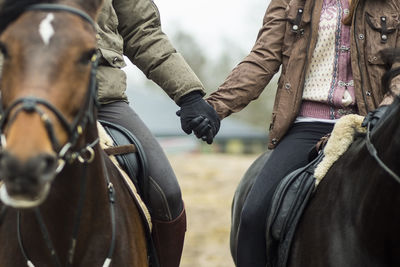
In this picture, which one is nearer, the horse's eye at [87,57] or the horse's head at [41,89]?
the horse's head at [41,89]

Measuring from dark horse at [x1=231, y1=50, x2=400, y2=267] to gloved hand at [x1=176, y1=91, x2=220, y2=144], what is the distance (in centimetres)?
79

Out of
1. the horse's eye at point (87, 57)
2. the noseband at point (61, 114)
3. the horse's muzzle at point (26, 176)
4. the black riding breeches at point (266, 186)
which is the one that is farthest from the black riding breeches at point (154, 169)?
the horse's muzzle at point (26, 176)

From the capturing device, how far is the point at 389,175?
3172 millimetres

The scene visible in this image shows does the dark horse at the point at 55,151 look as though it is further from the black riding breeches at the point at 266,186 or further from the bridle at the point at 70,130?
the black riding breeches at the point at 266,186

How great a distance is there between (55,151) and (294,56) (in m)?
2.22

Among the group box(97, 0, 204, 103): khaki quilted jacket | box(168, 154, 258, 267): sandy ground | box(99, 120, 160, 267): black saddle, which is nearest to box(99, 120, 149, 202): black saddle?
box(99, 120, 160, 267): black saddle

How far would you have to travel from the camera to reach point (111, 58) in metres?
3.80

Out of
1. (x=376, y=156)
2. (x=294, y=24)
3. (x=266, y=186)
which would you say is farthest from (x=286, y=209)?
(x=294, y=24)

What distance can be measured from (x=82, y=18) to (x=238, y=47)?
55.6 metres

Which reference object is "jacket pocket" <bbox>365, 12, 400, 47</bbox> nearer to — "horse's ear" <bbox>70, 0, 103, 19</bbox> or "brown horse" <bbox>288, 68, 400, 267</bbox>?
"brown horse" <bbox>288, 68, 400, 267</bbox>

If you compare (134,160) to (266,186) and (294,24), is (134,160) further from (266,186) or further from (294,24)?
(294,24)

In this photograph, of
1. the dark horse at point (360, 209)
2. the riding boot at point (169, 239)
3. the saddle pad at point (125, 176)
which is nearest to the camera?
the dark horse at point (360, 209)

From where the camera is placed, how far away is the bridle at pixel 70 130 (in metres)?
2.40

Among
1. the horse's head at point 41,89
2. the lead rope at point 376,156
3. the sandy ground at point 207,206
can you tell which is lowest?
the sandy ground at point 207,206
